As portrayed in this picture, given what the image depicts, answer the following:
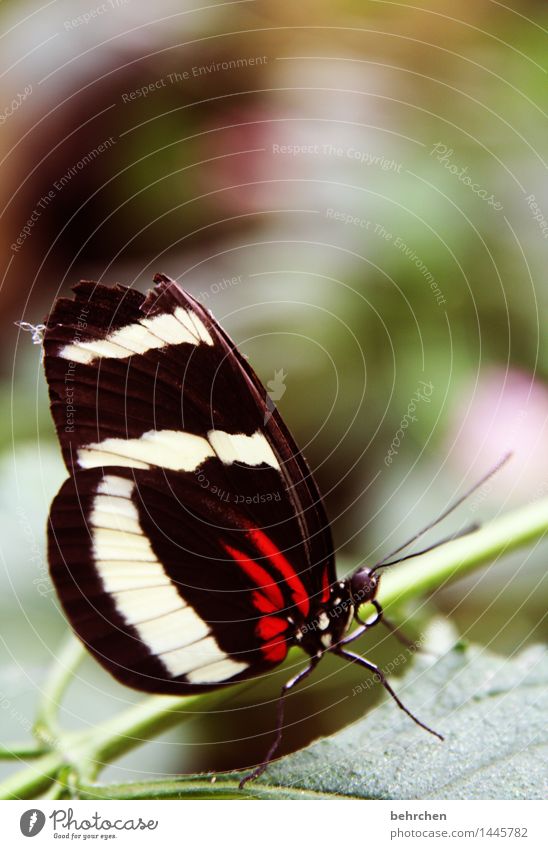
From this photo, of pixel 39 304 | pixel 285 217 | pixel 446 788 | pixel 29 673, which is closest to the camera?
pixel 446 788

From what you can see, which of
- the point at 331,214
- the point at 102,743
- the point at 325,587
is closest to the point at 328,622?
the point at 325,587

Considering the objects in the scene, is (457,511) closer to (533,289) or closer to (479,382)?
(479,382)

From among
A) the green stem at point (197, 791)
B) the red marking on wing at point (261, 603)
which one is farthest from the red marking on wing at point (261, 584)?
the green stem at point (197, 791)

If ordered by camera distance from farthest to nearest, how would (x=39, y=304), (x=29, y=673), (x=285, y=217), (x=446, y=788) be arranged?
(x=285, y=217), (x=39, y=304), (x=29, y=673), (x=446, y=788)

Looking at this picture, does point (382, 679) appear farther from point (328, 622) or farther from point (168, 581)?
point (168, 581)

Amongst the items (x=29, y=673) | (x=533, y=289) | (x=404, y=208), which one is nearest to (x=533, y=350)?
(x=533, y=289)

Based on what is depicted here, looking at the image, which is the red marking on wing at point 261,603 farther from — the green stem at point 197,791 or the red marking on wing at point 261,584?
the green stem at point 197,791
